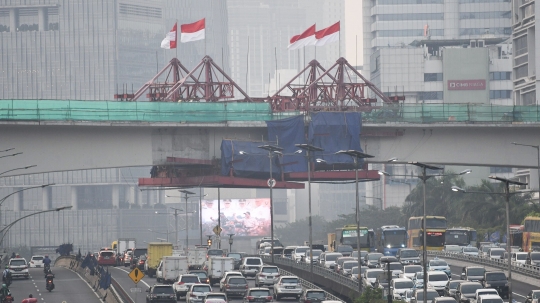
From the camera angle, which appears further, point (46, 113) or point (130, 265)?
point (130, 265)

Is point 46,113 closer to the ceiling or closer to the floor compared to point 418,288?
closer to the ceiling

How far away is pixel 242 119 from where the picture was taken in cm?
9306

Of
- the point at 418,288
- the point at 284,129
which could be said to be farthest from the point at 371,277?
the point at 284,129

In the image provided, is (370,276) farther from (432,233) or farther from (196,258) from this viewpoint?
(432,233)

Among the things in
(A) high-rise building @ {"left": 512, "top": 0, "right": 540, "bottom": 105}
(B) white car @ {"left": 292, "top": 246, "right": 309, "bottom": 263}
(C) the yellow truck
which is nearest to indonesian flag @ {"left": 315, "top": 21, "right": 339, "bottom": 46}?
(B) white car @ {"left": 292, "top": 246, "right": 309, "bottom": 263}

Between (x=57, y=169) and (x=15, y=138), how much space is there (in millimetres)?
3618

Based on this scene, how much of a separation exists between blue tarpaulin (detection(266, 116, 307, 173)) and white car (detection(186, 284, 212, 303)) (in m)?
24.6

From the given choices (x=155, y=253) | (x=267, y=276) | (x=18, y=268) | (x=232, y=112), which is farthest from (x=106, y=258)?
(x=267, y=276)

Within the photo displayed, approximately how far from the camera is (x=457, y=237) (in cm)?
11600

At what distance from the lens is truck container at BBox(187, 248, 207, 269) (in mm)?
94625

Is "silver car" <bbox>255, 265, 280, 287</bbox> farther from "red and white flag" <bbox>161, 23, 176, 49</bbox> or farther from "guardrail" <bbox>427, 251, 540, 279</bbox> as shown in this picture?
"red and white flag" <bbox>161, 23, 176, 49</bbox>

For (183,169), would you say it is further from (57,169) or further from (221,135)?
(57,169)

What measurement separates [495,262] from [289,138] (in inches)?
731

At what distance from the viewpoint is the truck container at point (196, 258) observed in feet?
310
